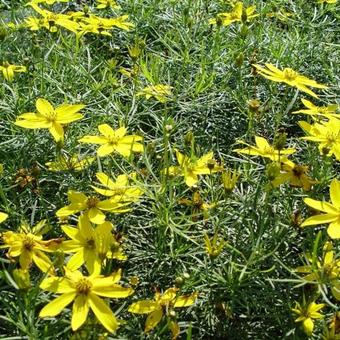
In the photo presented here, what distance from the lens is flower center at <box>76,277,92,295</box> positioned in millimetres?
1034

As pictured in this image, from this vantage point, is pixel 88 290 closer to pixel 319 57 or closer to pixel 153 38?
pixel 319 57

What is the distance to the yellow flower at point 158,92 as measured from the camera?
170 cm

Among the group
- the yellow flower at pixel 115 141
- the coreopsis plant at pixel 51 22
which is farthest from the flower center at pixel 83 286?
the coreopsis plant at pixel 51 22

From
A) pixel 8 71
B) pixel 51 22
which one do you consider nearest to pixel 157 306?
pixel 8 71

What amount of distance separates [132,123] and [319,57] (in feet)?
2.32

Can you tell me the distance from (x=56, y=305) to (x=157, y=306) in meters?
0.21

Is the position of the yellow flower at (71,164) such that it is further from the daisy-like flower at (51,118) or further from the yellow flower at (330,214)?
the yellow flower at (330,214)

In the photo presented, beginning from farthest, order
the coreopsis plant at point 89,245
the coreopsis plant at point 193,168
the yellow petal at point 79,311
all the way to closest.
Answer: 1. the coreopsis plant at point 193,168
2. the coreopsis plant at point 89,245
3. the yellow petal at point 79,311

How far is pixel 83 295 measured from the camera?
40.6 inches

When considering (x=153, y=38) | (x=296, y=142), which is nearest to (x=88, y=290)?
(x=296, y=142)

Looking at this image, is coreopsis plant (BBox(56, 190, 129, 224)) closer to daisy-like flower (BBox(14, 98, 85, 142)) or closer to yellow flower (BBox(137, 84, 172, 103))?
daisy-like flower (BBox(14, 98, 85, 142))

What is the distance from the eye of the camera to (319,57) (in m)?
2.08

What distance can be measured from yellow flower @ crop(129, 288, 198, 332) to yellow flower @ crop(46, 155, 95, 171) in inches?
15.0

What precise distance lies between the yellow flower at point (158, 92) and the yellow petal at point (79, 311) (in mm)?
Result: 751
